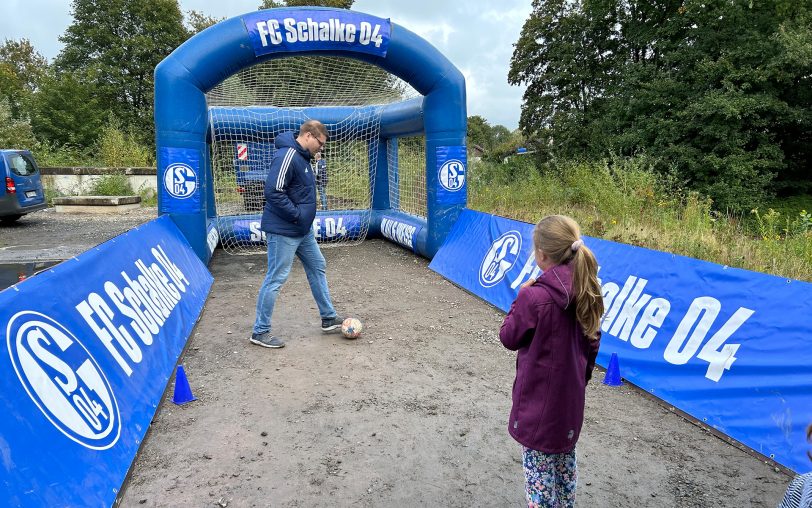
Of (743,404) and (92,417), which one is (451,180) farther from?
(92,417)

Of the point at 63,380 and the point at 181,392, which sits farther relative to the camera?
the point at 181,392

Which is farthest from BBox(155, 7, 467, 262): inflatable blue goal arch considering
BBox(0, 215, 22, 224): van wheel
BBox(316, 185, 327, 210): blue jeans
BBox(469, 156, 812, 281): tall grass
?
BBox(0, 215, 22, 224): van wheel

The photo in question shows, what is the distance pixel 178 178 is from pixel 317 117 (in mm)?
4165

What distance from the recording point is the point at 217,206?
10.8 metres

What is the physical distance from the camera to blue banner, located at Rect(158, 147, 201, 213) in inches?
274

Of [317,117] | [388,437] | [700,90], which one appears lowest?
[388,437]

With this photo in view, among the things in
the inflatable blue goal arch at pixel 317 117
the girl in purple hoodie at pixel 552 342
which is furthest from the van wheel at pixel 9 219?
the girl in purple hoodie at pixel 552 342

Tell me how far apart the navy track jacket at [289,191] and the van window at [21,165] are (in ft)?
38.3

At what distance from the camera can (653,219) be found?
7223 millimetres

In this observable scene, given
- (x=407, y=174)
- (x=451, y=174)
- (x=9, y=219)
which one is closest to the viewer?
(x=451, y=174)

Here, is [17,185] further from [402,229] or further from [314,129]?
[314,129]

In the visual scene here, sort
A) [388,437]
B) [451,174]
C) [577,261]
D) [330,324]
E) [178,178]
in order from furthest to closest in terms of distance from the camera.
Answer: [451,174] → [178,178] → [330,324] → [388,437] → [577,261]

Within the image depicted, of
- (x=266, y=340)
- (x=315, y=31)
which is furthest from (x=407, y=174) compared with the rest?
(x=266, y=340)

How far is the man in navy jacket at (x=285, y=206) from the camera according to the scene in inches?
186
